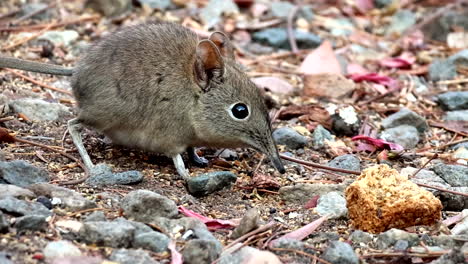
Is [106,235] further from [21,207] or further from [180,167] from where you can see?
[180,167]

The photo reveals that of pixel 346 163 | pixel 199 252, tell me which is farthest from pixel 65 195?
pixel 346 163

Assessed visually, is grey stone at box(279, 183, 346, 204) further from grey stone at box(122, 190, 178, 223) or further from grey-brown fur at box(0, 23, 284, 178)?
grey stone at box(122, 190, 178, 223)

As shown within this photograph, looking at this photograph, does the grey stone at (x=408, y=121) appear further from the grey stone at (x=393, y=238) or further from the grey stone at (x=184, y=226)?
the grey stone at (x=184, y=226)

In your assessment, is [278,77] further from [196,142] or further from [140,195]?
[140,195]

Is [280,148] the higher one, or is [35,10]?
[35,10]

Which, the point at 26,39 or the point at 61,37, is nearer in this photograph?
the point at 26,39

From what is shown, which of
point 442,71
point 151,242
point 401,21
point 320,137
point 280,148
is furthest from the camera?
point 401,21
